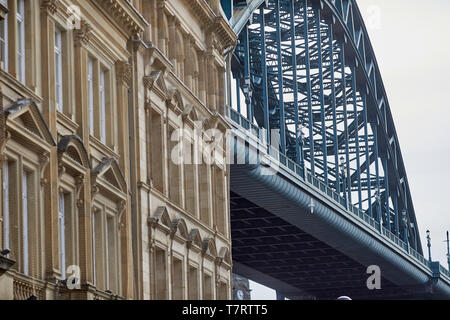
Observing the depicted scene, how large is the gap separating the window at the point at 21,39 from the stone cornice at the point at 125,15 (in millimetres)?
5555

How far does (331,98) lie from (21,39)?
6705 centimetres

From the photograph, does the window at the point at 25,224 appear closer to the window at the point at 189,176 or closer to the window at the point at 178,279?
the window at the point at 178,279

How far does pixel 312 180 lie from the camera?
251 feet

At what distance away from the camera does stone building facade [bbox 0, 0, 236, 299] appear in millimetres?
33031

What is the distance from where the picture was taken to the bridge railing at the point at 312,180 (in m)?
61.6

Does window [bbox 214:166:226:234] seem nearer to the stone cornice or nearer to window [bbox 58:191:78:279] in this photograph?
the stone cornice

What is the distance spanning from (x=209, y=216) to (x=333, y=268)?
187 feet

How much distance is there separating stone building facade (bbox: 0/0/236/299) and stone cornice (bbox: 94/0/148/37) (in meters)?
0.05

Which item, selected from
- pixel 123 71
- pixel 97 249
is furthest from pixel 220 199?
pixel 97 249

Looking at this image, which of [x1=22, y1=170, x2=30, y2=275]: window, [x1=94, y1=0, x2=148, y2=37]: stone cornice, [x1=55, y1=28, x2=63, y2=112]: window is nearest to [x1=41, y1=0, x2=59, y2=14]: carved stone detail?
[x1=55, y1=28, x2=63, y2=112]: window

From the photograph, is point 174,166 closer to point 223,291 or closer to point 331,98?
point 223,291
